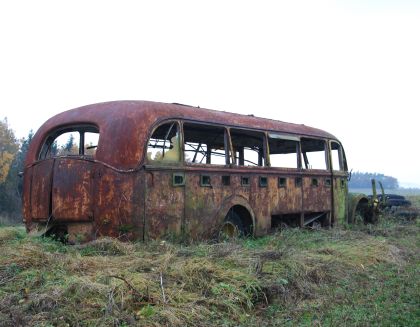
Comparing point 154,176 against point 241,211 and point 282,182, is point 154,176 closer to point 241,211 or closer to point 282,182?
point 241,211

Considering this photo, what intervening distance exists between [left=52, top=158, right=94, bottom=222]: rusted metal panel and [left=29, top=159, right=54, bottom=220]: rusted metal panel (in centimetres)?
16

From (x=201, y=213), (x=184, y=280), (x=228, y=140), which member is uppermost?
(x=228, y=140)

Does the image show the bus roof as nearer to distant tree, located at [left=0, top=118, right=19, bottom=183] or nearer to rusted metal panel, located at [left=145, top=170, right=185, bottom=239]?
rusted metal panel, located at [left=145, top=170, right=185, bottom=239]

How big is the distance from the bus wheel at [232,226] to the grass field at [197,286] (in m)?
1.59

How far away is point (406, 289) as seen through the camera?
16.9 feet

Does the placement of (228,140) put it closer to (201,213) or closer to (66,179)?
(201,213)

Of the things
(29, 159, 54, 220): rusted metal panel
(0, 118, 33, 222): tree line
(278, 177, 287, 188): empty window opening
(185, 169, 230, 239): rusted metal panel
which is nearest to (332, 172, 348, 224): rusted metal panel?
(278, 177, 287, 188): empty window opening

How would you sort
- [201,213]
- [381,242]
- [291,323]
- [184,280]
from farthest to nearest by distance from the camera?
1. [381,242]
2. [201,213]
3. [184,280]
4. [291,323]

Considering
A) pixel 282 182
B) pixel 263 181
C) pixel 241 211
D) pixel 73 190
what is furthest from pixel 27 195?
pixel 282 182

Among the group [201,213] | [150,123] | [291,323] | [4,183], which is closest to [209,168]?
[201,213]

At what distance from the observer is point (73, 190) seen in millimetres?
6309

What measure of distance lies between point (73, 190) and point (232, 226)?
2.84 metres

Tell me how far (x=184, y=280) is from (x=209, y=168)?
3.02 metres

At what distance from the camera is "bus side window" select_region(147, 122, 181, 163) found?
654cm
